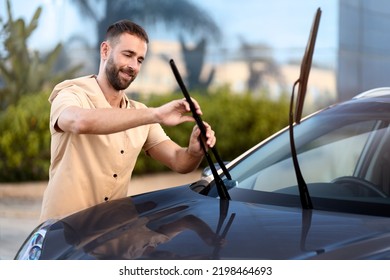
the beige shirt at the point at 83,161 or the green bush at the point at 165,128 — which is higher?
the beige shirt at the point at 83,161

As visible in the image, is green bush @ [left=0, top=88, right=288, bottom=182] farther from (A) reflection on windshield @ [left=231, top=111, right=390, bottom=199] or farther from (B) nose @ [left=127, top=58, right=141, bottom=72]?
(B) nose @ [left=127, top=58, right=141, bottom=72]

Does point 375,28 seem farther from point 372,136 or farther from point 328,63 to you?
point 372,136

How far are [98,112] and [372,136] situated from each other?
1.33 metres

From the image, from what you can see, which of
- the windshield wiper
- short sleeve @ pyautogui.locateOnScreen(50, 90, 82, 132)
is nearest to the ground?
short sleeve @ pyautogui.locateOnScreen(50, 90, 82, 132)

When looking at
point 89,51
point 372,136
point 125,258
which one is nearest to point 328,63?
point 89,51

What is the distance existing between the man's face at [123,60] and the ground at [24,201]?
10.6ft

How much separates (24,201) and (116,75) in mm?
5189

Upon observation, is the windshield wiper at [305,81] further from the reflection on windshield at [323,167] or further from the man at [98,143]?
the man at [98,143]

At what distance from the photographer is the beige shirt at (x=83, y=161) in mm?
3016

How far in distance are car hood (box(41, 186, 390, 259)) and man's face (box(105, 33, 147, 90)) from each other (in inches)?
21.3

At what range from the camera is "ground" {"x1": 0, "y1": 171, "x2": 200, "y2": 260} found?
6.52m

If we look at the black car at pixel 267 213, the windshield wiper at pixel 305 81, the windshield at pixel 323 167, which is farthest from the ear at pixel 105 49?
the windshield wiper at pixel 305 81
